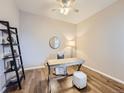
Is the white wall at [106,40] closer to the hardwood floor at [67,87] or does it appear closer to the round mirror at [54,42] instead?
the hardwood floor at [67,87]

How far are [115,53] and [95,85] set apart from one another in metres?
1.25

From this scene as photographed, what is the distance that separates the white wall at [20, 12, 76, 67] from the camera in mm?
4434

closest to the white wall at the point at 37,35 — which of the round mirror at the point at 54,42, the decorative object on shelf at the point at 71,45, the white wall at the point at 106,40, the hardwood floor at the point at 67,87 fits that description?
the round mirror at the point at 54,42

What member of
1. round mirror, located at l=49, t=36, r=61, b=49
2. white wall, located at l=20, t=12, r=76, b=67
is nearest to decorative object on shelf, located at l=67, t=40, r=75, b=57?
white wall, located at l=20, t=12, r=76, b=67

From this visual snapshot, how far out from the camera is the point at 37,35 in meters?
4.67

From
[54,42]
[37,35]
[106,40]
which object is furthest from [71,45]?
[106,40]

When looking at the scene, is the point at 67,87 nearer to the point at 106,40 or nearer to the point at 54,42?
the point at 106,40

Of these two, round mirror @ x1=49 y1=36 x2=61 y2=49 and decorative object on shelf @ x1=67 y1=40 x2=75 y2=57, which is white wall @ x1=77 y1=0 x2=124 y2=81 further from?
round mirror @ x1=49 y1=36 x2=61 y2=49

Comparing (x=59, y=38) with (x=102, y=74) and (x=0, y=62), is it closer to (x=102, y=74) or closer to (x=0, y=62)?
(x=102, y=74)

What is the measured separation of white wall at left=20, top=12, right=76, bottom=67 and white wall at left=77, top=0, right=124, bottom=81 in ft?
4.89

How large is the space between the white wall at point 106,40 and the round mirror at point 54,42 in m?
1.37

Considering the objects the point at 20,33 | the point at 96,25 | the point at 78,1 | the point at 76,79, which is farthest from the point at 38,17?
the point at 76,79

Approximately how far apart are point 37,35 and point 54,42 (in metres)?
0.94

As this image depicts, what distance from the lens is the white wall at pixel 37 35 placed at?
4.43 meters
